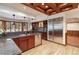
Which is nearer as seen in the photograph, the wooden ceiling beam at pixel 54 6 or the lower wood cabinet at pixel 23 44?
the wooden ceiling beam at pixel 54 6

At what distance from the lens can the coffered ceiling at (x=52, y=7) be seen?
5.56 ft

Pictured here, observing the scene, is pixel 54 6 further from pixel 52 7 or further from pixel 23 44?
pixel 23 44

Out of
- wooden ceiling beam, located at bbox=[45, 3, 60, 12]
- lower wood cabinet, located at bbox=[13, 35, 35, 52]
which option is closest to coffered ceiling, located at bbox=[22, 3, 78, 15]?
wooden ceiling beam, located at bbox=[45, 3, 60, 12]

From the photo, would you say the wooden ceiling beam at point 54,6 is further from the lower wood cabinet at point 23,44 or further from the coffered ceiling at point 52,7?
the lower wood cabinet at point 23,44

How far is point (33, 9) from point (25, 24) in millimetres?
289

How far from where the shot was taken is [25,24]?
5.97 ft

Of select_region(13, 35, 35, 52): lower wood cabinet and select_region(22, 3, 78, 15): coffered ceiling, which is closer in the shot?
select_region(22, 3, 78, 15): coffered ceiling

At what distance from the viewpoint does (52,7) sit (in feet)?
5.80

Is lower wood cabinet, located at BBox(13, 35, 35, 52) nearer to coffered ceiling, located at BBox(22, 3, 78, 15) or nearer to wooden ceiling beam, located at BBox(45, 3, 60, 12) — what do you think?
coffered ceiling, located at BBox(22, 3, 78, 15)

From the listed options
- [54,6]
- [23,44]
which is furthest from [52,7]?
[23,44]

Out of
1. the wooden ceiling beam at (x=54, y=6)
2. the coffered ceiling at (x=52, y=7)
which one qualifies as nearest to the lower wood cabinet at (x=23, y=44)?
the coffered ceiling at (x=52, y=7)

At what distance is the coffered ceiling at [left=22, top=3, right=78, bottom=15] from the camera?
1.70 m

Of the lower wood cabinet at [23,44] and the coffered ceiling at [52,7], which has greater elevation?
the coffered ceiling at [52,7]
